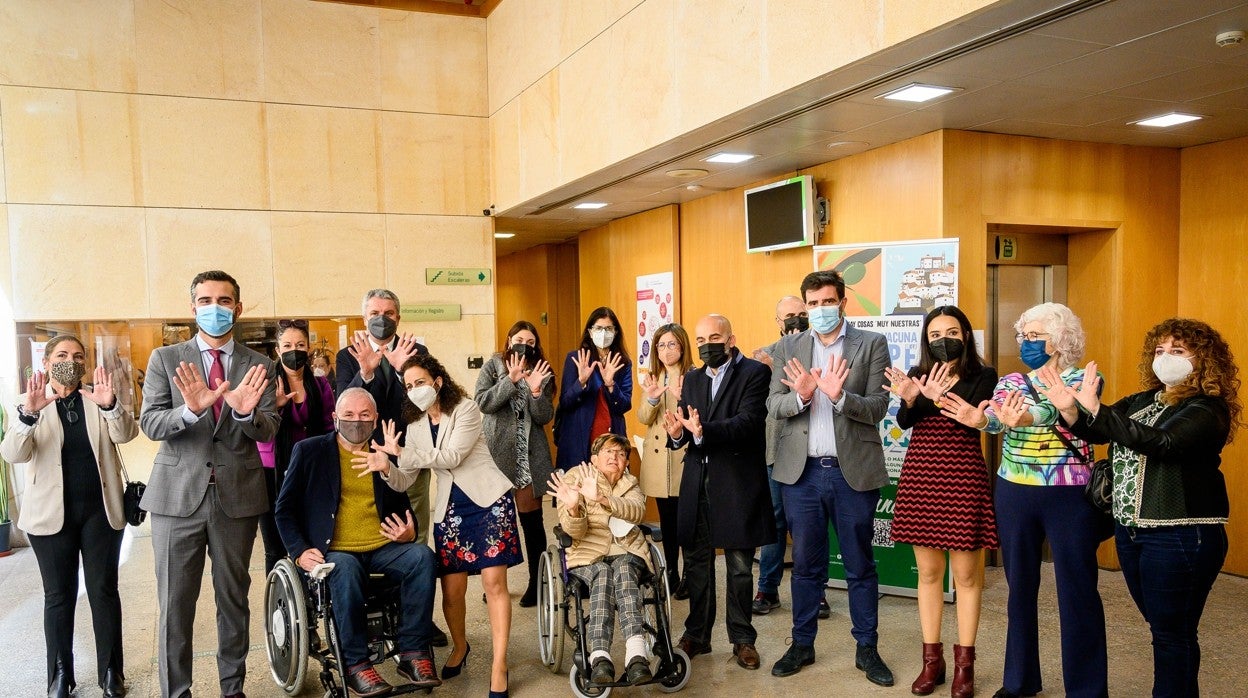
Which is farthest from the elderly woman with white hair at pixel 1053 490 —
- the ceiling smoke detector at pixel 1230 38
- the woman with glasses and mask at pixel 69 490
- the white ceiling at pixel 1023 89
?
the woman with glasses and mask at pixel 69 490

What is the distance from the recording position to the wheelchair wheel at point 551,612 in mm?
3889

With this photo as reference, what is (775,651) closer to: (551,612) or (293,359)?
(551,612)

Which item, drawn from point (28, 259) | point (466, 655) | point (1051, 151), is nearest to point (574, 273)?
point (28, 259)

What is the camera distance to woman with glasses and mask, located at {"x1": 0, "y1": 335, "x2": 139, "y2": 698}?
143 inches

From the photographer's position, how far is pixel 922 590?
148 inches

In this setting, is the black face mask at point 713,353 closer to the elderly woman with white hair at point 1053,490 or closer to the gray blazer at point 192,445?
the elderly woman with white hair at point 1053,490

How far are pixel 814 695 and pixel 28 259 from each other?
6.63 m

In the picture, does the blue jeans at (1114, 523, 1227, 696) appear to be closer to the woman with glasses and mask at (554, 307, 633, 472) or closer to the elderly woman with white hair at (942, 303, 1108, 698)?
the elderly woman with white hair at (942, 303, 1108, 698)

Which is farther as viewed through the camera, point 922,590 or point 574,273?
point 574,273

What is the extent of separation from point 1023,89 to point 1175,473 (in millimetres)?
2104

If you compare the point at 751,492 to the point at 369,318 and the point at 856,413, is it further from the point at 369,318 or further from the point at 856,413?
the point at 369,318

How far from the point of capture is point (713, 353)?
13.5ft

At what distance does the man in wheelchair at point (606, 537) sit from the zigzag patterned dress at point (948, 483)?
115 cm

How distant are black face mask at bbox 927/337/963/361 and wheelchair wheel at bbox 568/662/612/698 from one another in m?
1.95
